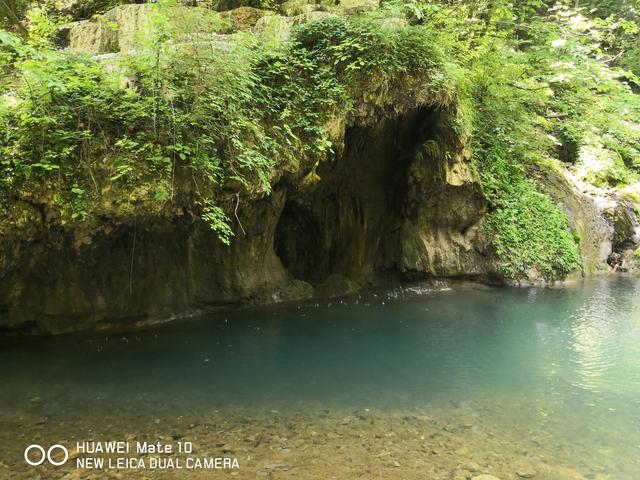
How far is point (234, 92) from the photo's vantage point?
22.2 ft

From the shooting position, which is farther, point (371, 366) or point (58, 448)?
point (371, 366)

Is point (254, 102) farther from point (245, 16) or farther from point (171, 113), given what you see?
point (245, 16)

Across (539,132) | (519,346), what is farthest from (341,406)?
(539,132)

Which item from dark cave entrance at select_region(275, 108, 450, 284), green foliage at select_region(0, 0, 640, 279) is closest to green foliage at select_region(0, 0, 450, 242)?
green foliage at select_region(0, 0, 640, 279)

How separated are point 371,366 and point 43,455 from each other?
4.15 m

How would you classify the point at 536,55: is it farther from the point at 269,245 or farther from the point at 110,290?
the point at 110,290

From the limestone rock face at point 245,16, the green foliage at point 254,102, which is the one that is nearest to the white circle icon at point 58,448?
the green foliage at point 254,102

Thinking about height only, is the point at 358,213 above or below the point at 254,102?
below

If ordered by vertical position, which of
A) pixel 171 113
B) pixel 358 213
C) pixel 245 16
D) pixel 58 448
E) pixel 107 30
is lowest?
pixel 58 448

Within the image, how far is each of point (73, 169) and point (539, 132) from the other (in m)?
14.3

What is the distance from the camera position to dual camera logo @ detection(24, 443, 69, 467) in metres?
3.75

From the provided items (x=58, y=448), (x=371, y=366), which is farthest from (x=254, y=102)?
(x=58, y=448)

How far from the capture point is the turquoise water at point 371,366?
500 cm

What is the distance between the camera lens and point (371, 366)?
254 inches
